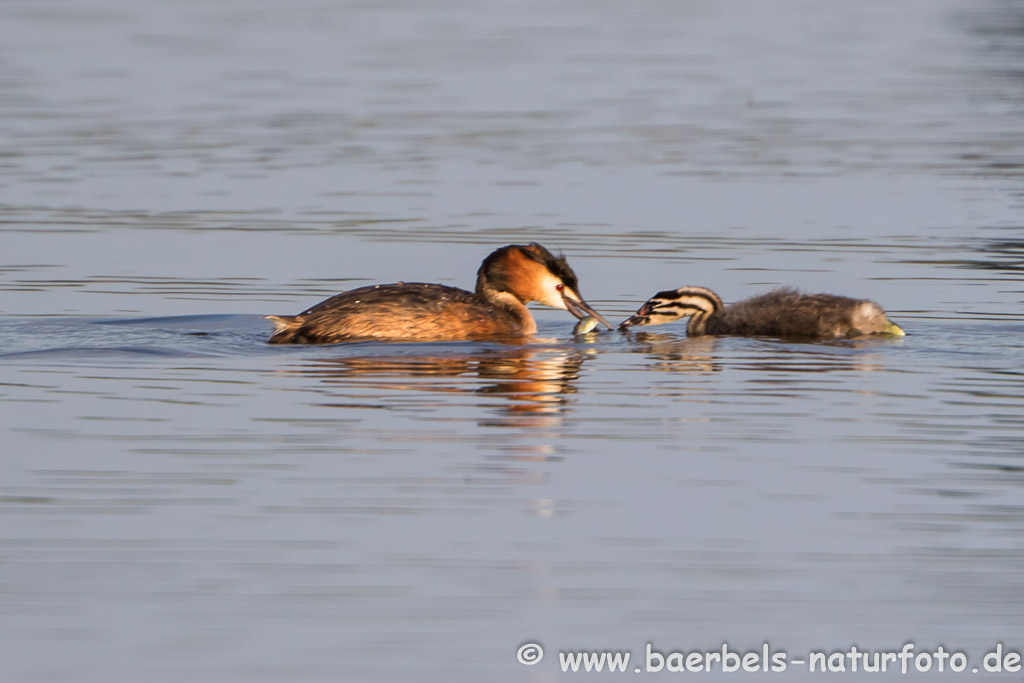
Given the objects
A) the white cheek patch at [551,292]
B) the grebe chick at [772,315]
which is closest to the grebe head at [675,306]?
the grebe chick at [772,315]

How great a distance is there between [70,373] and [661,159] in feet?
36.0

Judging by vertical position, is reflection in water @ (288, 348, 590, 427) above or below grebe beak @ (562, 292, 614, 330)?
below

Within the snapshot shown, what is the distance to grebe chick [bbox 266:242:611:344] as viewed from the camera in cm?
1169

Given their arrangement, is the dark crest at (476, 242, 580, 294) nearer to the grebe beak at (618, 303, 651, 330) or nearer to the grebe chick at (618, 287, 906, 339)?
the grebe beak at (618, 303, 651, 330)

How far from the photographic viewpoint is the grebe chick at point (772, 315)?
12.0m

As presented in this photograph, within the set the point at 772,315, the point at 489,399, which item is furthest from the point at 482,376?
the point at 772,315

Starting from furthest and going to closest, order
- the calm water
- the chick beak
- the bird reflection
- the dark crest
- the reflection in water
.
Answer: the chick beak < the dark crest < the bird reflection < the reflection in water < the calm water

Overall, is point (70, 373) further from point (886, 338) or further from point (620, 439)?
point (886, 338)

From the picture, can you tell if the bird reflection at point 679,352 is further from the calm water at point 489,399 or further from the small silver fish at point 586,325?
the small silver fish at point 586,325

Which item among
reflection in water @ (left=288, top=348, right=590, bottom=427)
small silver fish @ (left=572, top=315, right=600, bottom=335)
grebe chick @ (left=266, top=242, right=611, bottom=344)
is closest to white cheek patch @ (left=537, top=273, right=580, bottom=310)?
grebe chick @ (left=266, top=242, right=611, bottom=344)

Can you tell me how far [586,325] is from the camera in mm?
12531

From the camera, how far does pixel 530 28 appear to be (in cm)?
3681

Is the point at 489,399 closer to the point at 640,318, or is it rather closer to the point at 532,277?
the point at 532,277

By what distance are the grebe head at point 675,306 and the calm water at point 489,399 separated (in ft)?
1.02
